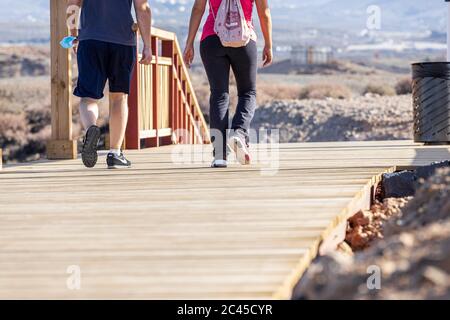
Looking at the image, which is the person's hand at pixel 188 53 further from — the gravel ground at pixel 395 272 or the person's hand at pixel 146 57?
the gravel ground at pixel 395 272

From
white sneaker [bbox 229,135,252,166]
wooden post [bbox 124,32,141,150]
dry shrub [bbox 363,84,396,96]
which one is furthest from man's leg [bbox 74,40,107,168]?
dry shrub [bbox 363,84,396,96]

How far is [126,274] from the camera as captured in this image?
11.9 feet

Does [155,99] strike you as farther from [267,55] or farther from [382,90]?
[382,90]

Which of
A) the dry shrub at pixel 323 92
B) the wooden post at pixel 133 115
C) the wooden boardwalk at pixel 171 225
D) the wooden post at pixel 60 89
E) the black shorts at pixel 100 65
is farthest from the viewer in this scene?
the dry shrub at pixel 323 92

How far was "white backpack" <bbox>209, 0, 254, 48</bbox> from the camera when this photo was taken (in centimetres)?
738

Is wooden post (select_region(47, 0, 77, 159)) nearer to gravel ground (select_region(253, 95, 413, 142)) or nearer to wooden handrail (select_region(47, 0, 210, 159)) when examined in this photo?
wooden handrail (select_region(47, 0, 210, 159))

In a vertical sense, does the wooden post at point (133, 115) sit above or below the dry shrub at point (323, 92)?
below

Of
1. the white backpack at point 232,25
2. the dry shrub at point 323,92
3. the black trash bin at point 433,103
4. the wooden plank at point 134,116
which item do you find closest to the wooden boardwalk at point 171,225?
the white backpack at point 232,25

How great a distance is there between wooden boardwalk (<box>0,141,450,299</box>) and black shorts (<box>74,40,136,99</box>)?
0.56 meters

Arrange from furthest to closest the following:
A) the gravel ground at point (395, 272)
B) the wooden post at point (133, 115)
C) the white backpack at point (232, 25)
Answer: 1. the wooden post at point (133, 115)
2. the white backpack at point (232, 25)
3. the gravel ground at point (395, 272)

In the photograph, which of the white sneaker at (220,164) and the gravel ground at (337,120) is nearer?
the white sneaker at (220,164)

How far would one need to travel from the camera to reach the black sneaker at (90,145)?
7406mm

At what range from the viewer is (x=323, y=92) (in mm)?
45406

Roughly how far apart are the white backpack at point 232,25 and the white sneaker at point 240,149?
2.13 feet
